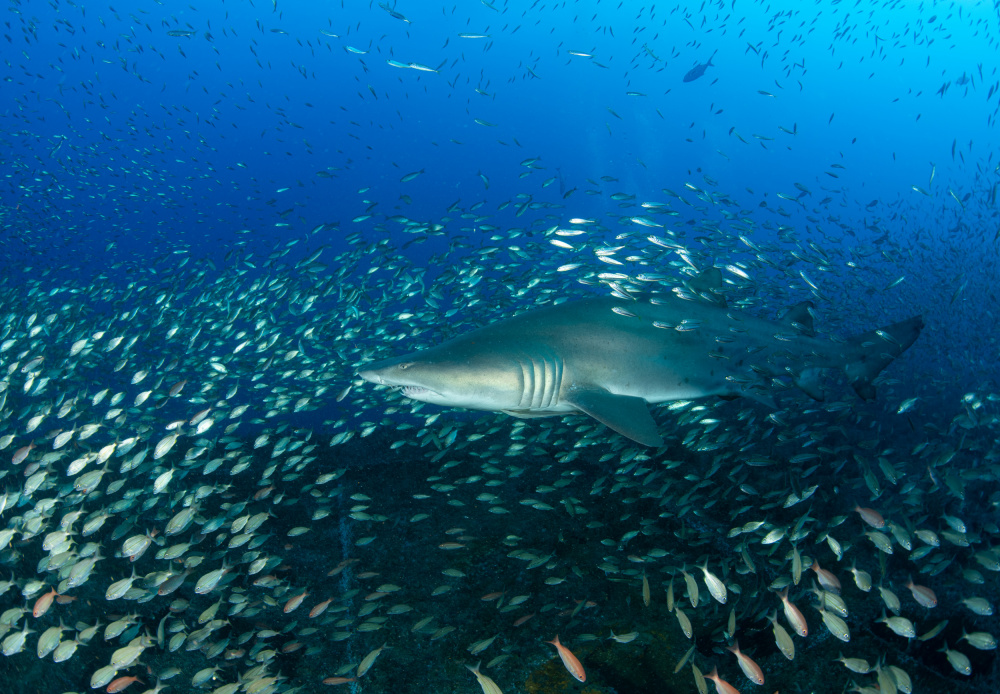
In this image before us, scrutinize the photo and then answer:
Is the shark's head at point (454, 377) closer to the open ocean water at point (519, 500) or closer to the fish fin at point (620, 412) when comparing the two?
the open ocean water at point (519, 500)

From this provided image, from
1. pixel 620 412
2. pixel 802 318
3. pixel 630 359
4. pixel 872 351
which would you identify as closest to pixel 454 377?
pixel 620 412

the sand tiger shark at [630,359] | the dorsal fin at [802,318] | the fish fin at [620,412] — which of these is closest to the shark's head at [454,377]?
the sand tiger shark at [630,359]

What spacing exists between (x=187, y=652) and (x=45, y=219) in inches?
649

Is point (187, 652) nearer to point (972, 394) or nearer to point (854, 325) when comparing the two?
point (972, 394)

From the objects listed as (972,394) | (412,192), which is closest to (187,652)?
(972,394)

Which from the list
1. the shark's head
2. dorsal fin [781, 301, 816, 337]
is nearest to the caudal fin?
dorsal fin [781, 301, 816, 337]

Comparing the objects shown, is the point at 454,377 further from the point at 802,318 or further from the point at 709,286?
the point at 802,318

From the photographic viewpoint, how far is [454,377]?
3.61 meters

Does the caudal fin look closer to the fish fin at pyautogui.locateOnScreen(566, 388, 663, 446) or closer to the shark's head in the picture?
the fish fin at pyautogui.locateOnScreen(566, 388, 663, 446)

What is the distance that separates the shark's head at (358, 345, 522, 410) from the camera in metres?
3.57

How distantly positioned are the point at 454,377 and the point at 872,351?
462 cm

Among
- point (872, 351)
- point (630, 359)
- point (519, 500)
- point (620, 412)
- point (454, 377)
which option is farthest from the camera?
point (519, 500)

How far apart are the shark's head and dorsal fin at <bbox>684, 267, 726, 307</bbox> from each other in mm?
2497

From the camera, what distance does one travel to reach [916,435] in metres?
7.58
